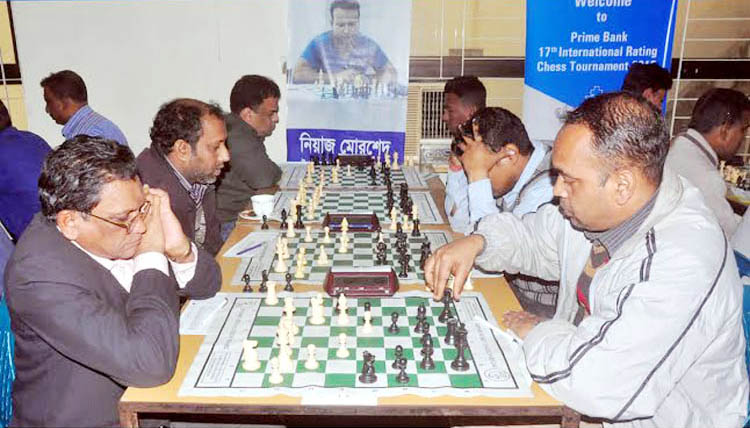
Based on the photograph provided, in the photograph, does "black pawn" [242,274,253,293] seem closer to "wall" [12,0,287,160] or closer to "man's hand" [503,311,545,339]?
"man's hand" [503,311,545,339]

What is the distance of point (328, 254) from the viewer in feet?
9.21

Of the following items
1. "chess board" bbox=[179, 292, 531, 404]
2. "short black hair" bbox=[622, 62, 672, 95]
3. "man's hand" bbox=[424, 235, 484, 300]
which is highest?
"short black hair" bbox=[622, 62, 672, 95]

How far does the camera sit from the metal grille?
232 inches

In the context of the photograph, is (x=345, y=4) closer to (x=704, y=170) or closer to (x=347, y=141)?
(x=347, y=141)

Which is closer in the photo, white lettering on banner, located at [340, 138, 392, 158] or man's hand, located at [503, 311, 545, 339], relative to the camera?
man's hand, located at [503, 311, 545, 339]

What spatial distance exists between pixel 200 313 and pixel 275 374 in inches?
22.5

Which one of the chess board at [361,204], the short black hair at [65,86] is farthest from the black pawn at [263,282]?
the short black hair at [65,86]

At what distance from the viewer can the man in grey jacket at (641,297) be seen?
154 centimetres

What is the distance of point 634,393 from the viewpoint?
1533 millimetres

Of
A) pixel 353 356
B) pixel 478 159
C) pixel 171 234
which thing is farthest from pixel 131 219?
pixel 478 159

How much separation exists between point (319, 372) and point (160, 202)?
2.86 ft

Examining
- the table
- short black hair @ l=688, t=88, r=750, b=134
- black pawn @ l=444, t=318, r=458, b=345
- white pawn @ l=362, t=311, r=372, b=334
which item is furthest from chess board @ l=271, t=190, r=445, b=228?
short black hair @ l=688, t=88, r=750, b=134

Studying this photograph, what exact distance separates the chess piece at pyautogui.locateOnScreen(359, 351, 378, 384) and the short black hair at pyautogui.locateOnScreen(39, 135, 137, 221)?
3.02ft

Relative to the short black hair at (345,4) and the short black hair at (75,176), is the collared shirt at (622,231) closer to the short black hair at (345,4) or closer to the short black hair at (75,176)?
the short black hair at (75,176)
